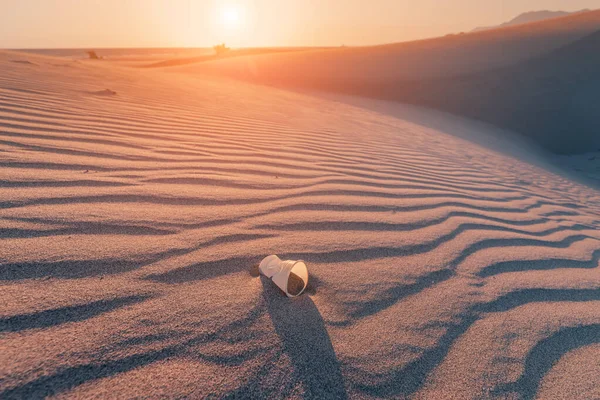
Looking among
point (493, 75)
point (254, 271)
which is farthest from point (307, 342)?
point (493, 75)

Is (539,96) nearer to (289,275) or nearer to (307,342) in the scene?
(289,275)

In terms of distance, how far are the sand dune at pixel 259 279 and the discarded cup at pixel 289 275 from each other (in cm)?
5

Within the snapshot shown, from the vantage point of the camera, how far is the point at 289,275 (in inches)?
48.9

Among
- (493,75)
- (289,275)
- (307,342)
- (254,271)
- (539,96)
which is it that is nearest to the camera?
(307,342)

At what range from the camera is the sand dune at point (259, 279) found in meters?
0.94

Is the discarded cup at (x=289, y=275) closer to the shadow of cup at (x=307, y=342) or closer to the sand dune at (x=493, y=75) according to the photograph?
the shadow of cup at (x=307, y=342)

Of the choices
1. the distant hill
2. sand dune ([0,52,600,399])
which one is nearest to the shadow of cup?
sand dune ([0,52,600,399])

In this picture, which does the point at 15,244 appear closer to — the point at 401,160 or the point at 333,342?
the point at 333,342

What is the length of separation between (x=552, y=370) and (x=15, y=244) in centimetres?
194

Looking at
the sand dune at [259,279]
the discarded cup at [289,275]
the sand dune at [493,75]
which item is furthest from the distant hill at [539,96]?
the discarded cup at [289,275]

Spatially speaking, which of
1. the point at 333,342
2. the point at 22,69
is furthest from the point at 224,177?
the point at 22,69

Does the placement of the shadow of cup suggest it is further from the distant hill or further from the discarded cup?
the distant hill

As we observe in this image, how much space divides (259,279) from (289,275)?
6.1 inches

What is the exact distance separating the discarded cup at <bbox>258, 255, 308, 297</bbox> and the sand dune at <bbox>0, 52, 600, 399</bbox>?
0.15 ft
